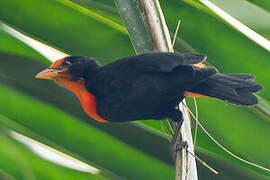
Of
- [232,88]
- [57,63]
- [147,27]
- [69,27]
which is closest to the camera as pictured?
[147,27]

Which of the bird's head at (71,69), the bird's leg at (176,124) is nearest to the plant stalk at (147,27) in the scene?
the bird's leg at (176,124)

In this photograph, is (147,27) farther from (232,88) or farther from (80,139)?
(80,139)

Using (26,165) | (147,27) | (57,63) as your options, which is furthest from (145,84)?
(26,165)

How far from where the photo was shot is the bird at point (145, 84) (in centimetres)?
229

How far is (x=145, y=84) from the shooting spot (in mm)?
2375

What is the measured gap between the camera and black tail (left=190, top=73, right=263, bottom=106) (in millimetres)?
2295

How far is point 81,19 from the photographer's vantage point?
8.57ft

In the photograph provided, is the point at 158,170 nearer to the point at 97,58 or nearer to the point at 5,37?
the point at 97,58

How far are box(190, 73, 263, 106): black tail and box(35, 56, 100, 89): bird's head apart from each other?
0.49m

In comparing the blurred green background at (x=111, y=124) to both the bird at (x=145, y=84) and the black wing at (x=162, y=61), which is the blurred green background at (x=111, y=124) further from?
the black wing at (x=162, y=61)

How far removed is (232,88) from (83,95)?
0.65 meters

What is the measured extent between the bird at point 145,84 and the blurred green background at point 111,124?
122 millimetres

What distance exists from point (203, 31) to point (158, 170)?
26.5 inches

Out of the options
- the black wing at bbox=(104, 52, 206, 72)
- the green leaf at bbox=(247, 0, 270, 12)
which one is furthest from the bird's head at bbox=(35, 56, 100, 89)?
the green leaf at bbox=(247, 0, 270, 12)
